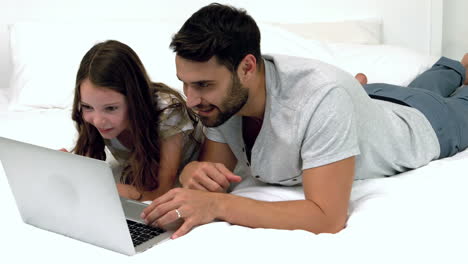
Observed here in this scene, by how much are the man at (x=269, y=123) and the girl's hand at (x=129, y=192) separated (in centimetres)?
13

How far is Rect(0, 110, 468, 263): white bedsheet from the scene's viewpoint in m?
0.95

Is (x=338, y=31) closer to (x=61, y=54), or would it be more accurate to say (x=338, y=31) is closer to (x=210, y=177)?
(x=61, y=54)

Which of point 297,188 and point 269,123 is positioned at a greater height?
point 269,123

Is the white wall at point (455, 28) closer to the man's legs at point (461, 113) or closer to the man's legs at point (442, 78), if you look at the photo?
the man's legs at point (442, 78)

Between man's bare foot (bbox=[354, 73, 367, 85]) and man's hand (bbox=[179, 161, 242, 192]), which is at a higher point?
man's hand (bbox=[179, 161, 242, 192])

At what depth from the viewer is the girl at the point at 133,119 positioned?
137 centimetres

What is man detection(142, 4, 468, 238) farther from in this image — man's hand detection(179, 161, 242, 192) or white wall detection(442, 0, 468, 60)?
white wall detection(442, 0, 468, 60)

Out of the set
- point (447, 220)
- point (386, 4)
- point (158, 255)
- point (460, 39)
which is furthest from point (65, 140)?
point (460, 39)

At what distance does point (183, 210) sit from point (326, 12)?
1803 mm

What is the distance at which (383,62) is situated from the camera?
2168 millimetres

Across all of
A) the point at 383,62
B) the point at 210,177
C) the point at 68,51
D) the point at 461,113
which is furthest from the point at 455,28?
the point at 210,177

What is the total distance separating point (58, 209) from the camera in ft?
3.45

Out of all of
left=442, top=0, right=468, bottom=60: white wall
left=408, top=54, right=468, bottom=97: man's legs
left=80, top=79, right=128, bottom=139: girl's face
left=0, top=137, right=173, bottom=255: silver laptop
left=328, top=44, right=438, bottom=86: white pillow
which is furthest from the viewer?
left=442, top=0, right=468, bottom=60: white wall

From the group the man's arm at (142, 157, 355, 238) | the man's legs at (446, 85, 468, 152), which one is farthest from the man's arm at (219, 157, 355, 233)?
the man's legs at (446, 85, 468, 152)
